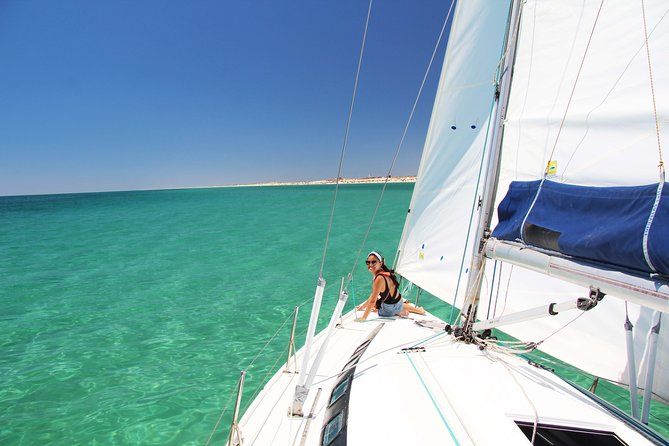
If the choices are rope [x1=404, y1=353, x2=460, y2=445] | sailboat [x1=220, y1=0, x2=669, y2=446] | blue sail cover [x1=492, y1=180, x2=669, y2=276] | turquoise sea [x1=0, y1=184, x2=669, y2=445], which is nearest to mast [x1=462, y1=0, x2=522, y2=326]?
sailboat [x1=220, y1=0, x2=669, y2=446]

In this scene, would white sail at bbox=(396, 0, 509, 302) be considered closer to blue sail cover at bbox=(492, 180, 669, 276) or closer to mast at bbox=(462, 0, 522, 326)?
mast at bbox=(462, 0, 522, 326)

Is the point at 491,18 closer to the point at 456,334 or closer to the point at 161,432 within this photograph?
the point at 456,334

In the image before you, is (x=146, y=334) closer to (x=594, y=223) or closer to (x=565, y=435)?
(x=565, y=435)

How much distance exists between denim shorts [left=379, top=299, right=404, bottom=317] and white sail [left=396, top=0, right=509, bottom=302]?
0.56m

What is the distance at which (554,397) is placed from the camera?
7.63 ft

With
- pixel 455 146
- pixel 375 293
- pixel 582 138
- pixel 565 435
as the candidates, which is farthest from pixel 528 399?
pixel 455 146

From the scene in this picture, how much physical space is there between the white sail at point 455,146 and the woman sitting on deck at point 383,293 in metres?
0.58

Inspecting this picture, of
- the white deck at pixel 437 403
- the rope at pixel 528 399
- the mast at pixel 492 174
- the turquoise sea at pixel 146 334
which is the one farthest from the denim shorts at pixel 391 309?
the rope at pixel 528 399

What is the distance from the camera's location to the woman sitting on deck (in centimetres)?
463

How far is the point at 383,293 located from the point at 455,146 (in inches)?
95.0

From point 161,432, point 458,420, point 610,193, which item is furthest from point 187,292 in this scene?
point 610,193

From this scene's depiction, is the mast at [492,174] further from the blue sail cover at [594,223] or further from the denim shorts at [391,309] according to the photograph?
the denim shorts at [391,309]

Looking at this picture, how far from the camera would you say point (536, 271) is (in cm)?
244

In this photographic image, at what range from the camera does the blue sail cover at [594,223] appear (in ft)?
5.80
